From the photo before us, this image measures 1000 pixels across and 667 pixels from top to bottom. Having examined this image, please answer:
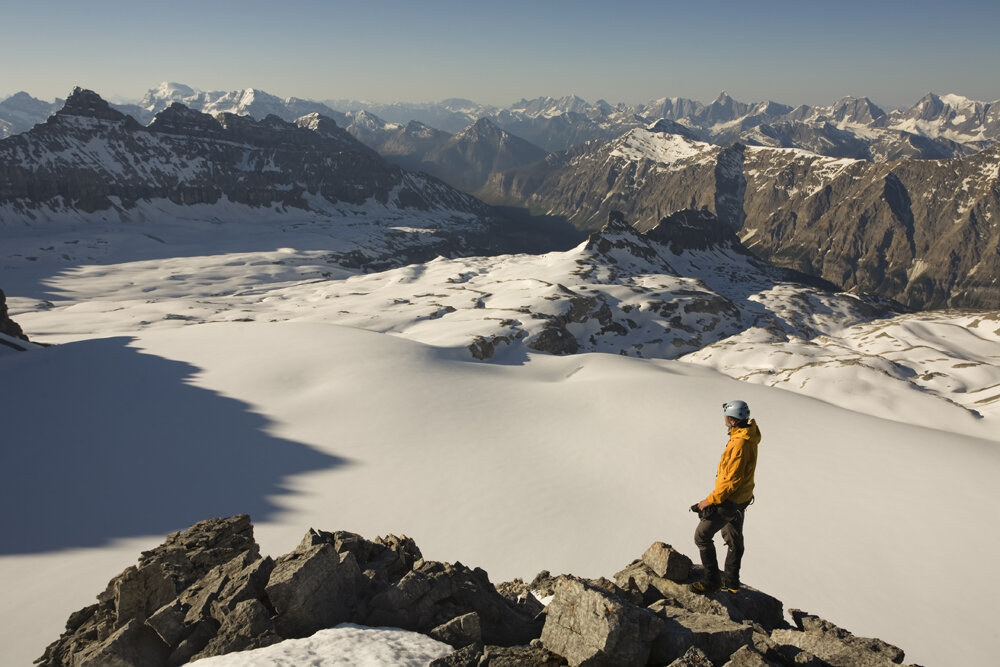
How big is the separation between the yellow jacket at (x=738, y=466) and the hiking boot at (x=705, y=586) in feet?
6.00

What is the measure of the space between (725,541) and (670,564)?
1.45m

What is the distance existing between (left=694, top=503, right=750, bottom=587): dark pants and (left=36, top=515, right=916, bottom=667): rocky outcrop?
1.68ft

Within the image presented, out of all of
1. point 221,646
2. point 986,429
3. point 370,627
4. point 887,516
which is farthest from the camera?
point 986,429

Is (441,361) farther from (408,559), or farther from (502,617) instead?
(502,617)

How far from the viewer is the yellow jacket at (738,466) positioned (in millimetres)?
11477

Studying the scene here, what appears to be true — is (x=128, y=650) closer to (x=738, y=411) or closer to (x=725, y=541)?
(x=725, y=541)

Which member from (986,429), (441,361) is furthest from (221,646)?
(986,429)

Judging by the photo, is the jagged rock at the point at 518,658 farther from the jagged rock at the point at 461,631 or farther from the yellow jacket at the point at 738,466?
the yellow jacket at the point at 738,466

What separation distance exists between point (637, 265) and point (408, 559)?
17682cm

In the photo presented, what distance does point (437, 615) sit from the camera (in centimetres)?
1089

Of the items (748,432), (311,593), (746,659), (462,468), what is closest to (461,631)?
(311,593)

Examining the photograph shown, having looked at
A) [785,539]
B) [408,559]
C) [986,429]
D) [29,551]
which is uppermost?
[408,559]

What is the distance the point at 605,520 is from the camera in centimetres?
2123

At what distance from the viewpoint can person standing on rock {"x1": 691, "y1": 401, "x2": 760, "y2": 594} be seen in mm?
11531
